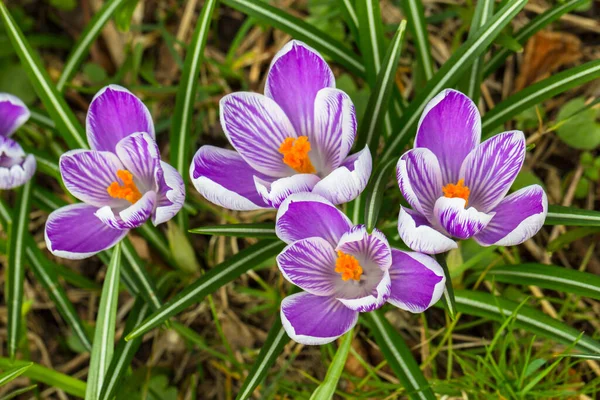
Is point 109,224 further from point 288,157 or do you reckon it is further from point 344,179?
point 344,179

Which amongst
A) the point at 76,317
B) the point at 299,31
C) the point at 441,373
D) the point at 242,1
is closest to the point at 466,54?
the point at 299,31

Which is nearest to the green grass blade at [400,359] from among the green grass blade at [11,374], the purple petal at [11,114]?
the green grass blade at [11,374]

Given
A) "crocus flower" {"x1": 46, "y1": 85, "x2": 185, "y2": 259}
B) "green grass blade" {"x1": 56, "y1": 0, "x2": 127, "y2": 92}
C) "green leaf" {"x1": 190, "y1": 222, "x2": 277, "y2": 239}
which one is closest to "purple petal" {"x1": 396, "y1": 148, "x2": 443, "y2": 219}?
"green leaf" {"x1": 190, "y1": 222, "x2": 277, "y2": 239}

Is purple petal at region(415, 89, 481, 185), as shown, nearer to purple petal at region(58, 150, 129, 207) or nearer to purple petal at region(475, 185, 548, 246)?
purple petal at region(475, 185, 548, 246)

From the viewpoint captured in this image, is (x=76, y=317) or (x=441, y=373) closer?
(x=76, y=317)

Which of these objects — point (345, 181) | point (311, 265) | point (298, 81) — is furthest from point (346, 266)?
point (298, 81)

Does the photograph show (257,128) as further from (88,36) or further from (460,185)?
(88,36)

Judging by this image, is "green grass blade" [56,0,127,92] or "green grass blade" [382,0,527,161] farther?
"green grass blade" [56,0,127,92]
